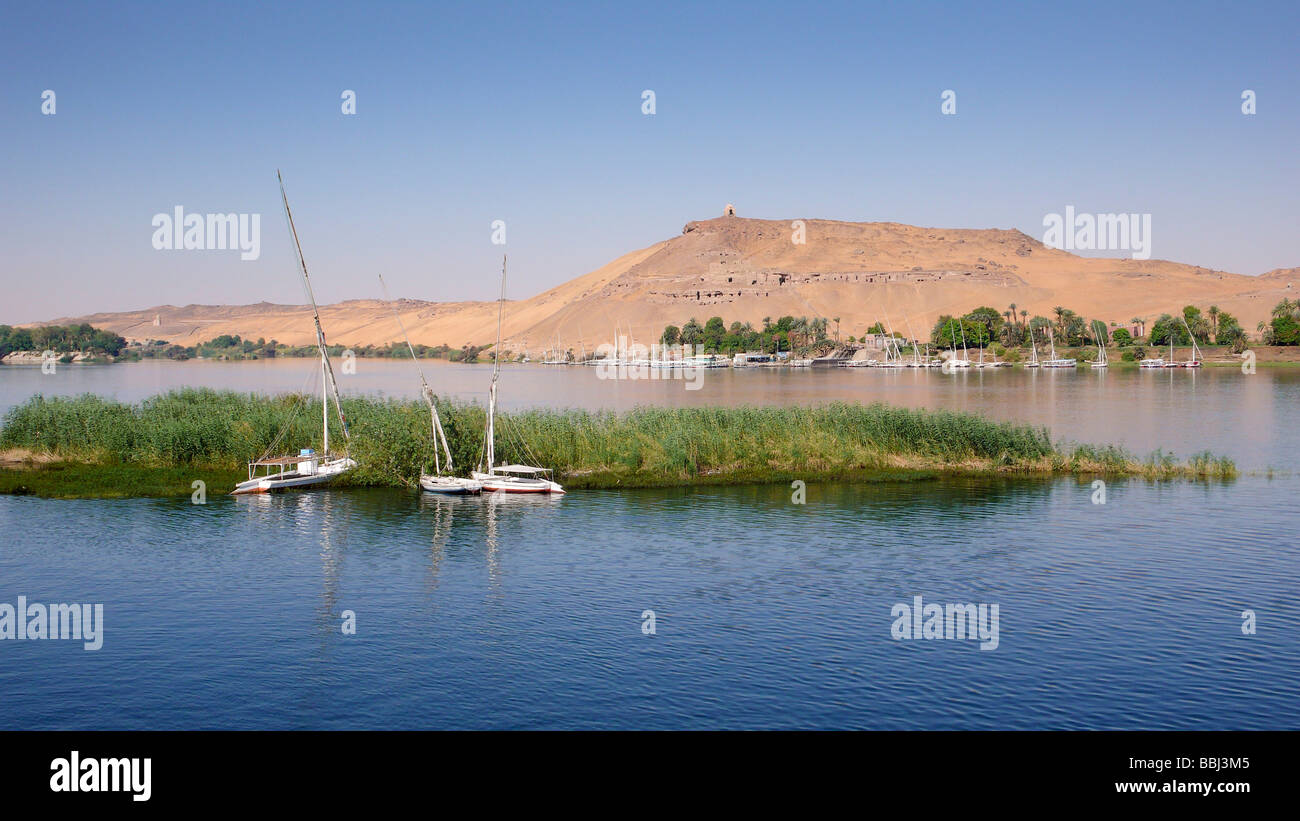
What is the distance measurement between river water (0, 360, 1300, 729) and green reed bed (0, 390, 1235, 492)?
200 centimetres

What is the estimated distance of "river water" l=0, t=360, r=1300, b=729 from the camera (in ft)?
59.1

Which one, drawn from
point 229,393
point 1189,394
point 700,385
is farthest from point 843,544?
point 700,385

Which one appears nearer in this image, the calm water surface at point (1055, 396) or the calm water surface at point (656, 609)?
the calm water surface at point (656, 609)

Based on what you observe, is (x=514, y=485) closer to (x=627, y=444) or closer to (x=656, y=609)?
(x=627, y=444)

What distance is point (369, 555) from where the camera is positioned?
29391 mm

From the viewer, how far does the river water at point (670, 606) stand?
18000mm

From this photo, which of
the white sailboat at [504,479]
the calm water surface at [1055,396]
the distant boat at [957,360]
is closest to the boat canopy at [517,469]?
the white sailboat at [504,479]

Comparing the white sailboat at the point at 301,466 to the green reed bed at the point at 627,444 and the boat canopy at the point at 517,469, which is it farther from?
the boat canopy at the point at 517,469

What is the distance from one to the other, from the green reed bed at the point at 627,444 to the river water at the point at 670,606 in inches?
78.6

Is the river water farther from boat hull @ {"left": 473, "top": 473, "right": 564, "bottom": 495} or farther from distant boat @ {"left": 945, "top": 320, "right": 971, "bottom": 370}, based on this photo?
distant boat @ {"left": 945, "top": 320, "right": 971, "bottom": 370}

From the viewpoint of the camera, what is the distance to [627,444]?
1665 inches
